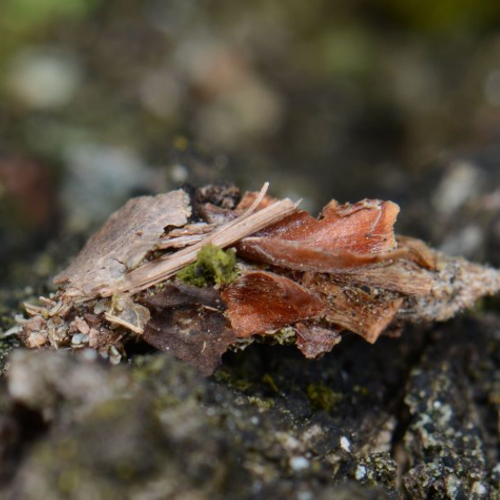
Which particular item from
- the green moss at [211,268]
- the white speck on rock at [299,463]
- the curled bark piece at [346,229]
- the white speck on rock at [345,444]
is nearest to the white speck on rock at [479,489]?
the white speck on rock at [345,444]

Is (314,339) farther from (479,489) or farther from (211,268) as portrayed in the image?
(479,489)

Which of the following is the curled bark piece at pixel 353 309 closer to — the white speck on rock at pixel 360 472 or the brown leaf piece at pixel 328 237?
the brown leaf piece at pixel 328 237

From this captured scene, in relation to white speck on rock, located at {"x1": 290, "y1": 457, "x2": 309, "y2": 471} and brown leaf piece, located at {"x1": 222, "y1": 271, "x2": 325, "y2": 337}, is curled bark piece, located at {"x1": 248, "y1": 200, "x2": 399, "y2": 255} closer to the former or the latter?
brown leaf piece, located at {"x1": 222, "y1": 271, "x2": 325, "y2": 337}

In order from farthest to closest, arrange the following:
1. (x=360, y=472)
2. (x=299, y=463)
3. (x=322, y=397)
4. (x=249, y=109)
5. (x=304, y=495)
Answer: (x=249, y=109)
(x=322, y=397)
(x=360, y=472)
(x=299, y=463)
(x=304, y=495)

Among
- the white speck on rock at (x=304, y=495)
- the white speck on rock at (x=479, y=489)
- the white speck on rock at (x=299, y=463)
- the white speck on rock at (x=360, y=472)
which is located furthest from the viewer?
the white speck on rock at (x=479, y=489)

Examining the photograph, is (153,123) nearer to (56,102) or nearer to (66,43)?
(56,102)

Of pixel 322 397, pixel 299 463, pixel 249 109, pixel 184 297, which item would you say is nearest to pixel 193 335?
pixel 184 297
